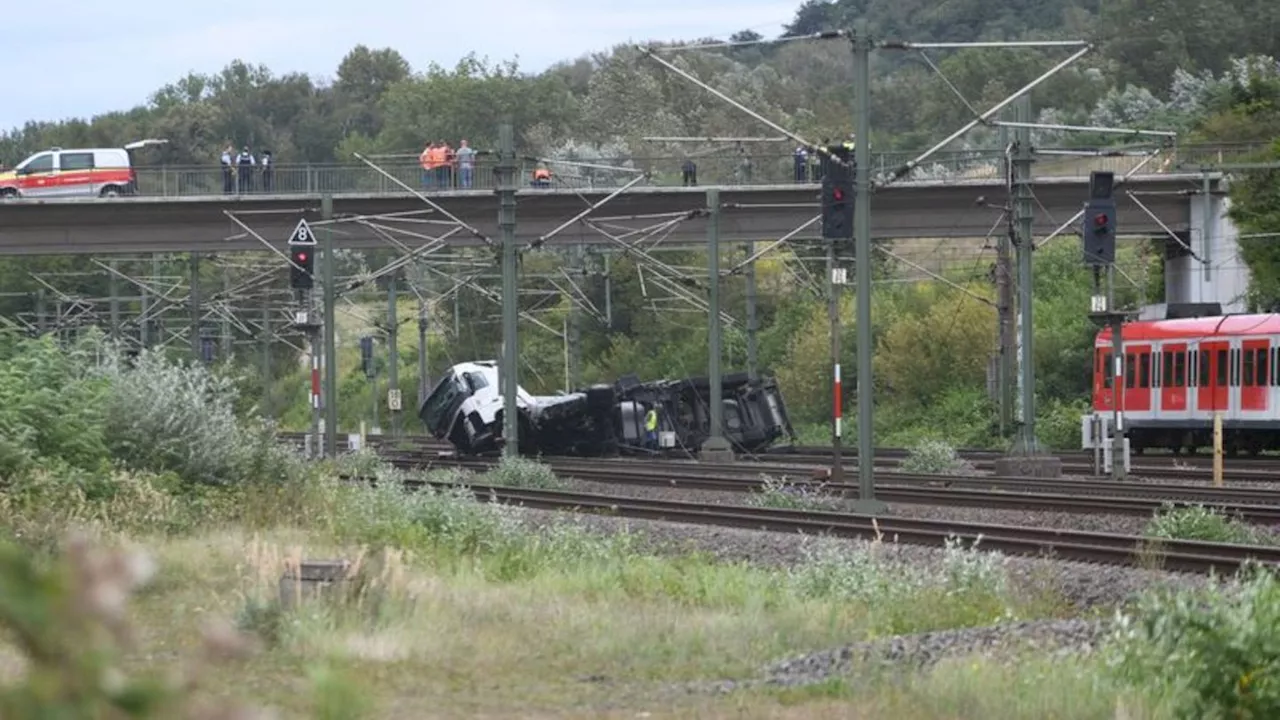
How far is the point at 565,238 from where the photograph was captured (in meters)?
55.9

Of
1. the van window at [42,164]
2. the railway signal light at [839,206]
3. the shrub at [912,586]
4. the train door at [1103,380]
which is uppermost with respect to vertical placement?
the van window at [42,164]

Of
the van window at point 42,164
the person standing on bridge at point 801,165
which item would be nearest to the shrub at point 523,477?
the person standing on bridge at point 801,165

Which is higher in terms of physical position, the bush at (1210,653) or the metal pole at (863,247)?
the metal pole at (863,247)

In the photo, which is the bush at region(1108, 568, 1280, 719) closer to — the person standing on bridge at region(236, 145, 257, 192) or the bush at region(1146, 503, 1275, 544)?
the bush at region(1146, 503, 1275, 544)

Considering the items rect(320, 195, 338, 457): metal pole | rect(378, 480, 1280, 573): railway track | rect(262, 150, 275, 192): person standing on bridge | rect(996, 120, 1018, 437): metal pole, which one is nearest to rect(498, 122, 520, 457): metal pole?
rect(320, 195, 338, 457): metal pole

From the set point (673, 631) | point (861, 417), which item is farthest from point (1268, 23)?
point (673, 631)

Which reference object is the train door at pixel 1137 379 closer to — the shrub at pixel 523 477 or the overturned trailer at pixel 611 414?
the overturned trailer at pixel 611 414

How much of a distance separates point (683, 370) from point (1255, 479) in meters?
41.3

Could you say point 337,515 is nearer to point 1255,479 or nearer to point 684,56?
point 1255,479

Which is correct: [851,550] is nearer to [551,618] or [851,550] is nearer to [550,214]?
[551,618]

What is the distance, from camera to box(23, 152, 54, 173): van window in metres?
63.5

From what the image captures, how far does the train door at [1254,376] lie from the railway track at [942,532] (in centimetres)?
1674

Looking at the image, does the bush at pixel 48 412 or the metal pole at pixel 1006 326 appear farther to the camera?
the metal pole at pixel 1006 326

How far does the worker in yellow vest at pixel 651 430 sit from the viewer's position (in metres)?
52.3
